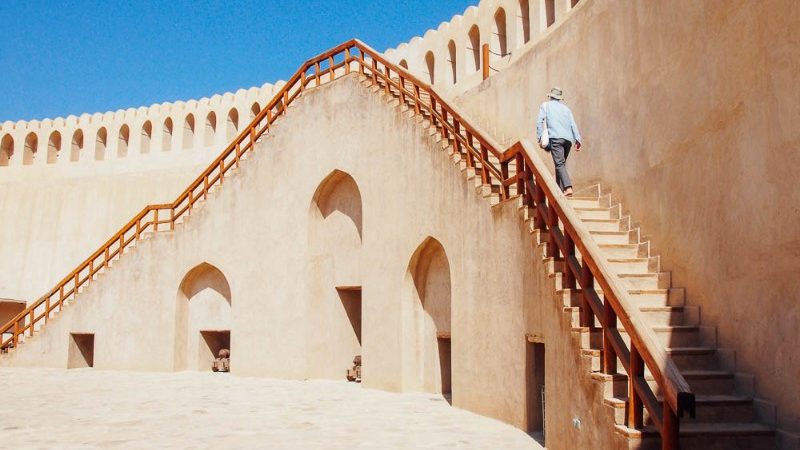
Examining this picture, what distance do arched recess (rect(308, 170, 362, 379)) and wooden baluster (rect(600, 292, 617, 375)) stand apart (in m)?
8.10

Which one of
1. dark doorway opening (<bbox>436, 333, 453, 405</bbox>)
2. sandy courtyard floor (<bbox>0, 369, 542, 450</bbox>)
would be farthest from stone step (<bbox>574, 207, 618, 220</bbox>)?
dark doorway opening (<bbox>436, 333, 453, 405</bbox>)

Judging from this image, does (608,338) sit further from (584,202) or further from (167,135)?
(167,135)

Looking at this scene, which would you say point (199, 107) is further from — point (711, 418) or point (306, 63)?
Result: point (711, 418)

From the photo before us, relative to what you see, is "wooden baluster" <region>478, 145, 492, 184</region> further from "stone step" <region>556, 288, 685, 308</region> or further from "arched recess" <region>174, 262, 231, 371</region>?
"arched recess" <region>174, 262, 231, 371</region>

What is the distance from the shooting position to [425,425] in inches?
346

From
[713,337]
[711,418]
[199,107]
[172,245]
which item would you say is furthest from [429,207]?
[199,107]

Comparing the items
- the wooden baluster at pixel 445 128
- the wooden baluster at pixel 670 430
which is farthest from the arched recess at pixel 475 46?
the wooden baluster at pixel 670 430

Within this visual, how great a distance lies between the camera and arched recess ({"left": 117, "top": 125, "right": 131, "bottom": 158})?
1082 inches

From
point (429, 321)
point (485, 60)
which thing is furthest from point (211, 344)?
point (485, 60)

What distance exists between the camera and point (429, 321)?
39.4 feet

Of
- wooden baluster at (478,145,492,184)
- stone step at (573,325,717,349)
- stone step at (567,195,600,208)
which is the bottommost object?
stone step at (573,325,717,349)

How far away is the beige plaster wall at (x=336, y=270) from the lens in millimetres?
9023

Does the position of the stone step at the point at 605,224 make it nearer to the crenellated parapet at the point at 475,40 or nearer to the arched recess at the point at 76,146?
the crenellated parapet at the point at 475,40

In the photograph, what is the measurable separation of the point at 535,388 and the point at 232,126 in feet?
63.4
